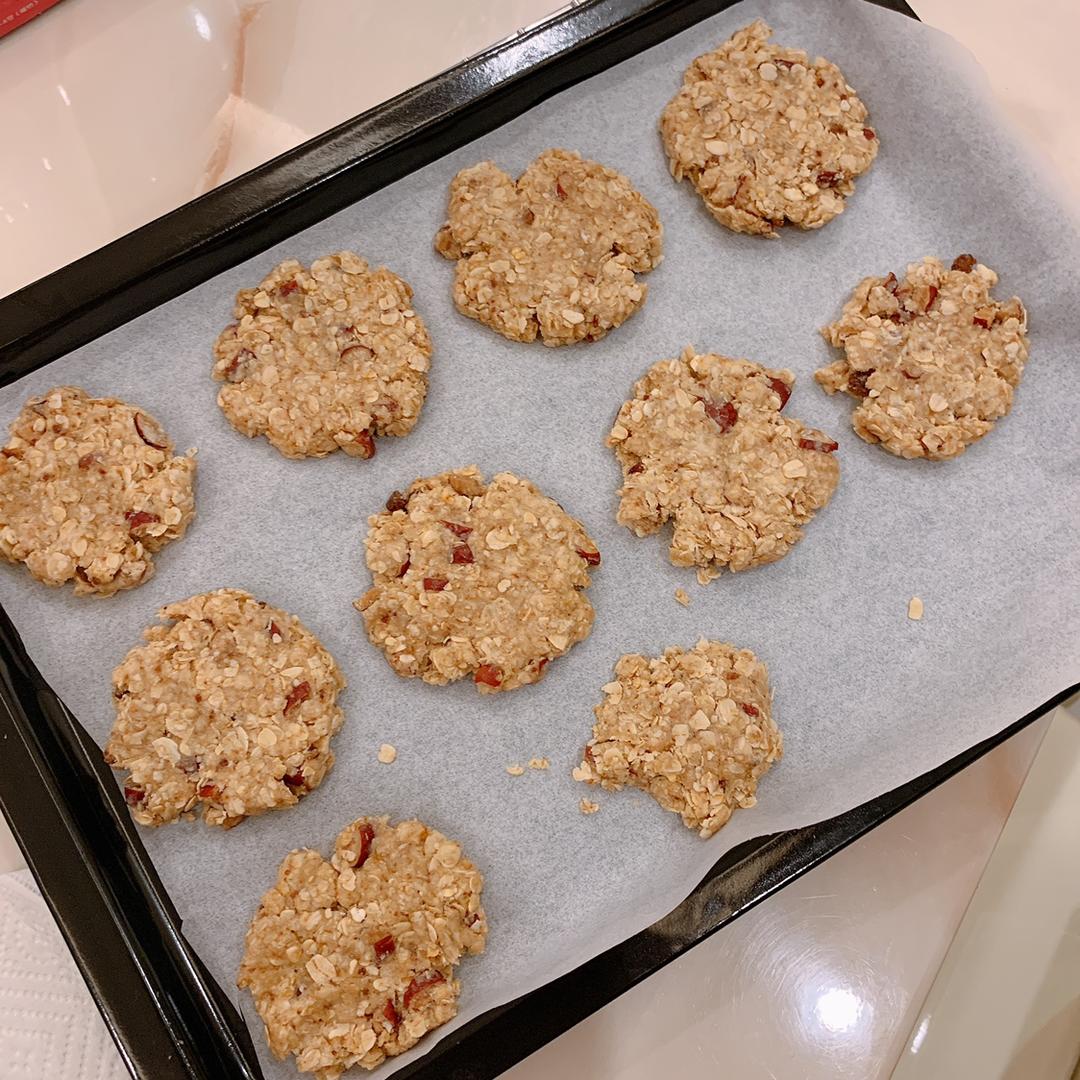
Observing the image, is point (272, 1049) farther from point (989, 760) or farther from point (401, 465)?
point (989, 760)

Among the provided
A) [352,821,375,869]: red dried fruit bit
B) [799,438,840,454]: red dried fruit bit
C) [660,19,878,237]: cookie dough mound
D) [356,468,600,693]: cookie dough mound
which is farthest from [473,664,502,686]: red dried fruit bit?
[660,19,878,237]: cookie dough mound

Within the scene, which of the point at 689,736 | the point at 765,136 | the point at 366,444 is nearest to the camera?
the point at 689,736

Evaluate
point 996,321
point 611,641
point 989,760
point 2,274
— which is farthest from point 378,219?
point 989,760

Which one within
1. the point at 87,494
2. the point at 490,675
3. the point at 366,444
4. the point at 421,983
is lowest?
the point at 421,983

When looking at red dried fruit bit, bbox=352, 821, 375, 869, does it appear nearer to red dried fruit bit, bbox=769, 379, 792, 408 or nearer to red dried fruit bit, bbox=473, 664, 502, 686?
red dried fruit bit, bbox=473, 664, 502, 686

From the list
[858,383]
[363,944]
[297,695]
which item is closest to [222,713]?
[297,695]

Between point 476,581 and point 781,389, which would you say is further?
point 781,389

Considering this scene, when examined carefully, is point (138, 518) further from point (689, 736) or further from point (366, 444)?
point (689, 736)
